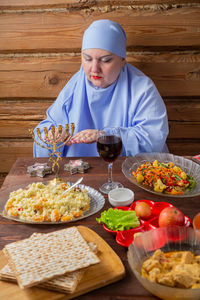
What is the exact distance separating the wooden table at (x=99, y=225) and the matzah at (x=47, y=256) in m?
0.10

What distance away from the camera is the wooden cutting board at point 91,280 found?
0.93 metres

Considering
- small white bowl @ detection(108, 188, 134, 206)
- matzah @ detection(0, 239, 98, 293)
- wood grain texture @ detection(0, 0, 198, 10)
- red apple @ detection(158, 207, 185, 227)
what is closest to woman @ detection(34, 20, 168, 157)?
wood grain texture @ detection(0, 0, 198, 10)

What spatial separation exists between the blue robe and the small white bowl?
856 mm

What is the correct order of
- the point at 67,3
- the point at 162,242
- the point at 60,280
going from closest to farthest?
the point at 60,280 → the point at 162,242 → the point at 67,3

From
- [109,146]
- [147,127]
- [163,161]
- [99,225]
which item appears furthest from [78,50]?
[99,225]

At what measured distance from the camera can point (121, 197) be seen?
1.52 metres

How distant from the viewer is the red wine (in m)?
1.59

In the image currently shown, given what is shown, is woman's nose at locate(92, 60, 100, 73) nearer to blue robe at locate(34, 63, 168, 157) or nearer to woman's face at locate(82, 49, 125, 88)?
woman's face at locate(82, 49, 125, 88)

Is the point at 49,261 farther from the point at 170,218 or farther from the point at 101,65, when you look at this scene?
the point at 101,65

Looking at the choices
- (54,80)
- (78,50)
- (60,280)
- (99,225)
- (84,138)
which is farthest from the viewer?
(54,80)

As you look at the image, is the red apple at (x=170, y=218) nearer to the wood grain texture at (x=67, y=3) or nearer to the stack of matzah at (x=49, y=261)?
the stack of matzah at (x=49, y=261)

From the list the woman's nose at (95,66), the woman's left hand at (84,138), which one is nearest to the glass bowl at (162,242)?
the woman's left hand at (84,138)

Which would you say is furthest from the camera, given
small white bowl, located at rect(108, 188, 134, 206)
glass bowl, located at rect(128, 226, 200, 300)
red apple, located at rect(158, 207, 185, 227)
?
small white bowl, located at rect(108, 188, 134, 206)

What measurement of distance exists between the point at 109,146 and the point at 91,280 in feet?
2.48
